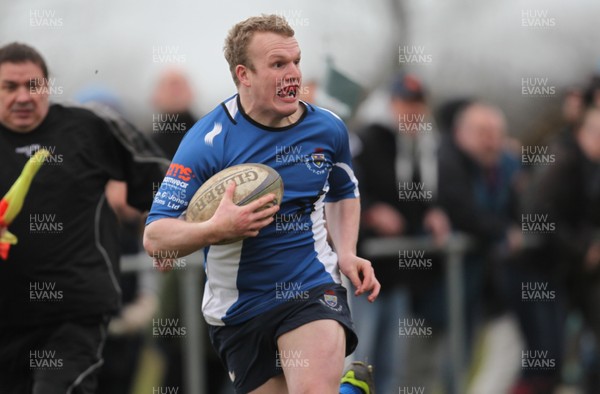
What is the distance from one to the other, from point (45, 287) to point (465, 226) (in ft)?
15.0

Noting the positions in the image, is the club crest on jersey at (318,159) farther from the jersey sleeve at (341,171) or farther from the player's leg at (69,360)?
the player's leg at (69,360)

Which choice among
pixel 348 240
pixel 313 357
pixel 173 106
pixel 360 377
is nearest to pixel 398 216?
pixel 173 106

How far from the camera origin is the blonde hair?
22.0 ft

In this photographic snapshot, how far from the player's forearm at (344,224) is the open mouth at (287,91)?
865 mm

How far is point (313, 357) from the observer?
650 centimetres

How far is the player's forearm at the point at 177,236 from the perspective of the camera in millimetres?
6203

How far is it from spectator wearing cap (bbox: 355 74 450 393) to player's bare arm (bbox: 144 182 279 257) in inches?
167

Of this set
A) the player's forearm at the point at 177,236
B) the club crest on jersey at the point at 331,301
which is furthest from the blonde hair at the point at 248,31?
the club crest on jersey at the point at 331,301

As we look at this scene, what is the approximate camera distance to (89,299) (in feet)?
25.2

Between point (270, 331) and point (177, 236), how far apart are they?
79 centimetres

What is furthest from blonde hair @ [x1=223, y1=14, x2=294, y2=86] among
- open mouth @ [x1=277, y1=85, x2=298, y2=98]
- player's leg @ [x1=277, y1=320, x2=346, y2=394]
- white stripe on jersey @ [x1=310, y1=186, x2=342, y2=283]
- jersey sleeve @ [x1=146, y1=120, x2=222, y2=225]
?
player's leg @ [x1=277, y1=320, x2=346, y2=394]

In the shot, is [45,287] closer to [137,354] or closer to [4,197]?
[4,197]

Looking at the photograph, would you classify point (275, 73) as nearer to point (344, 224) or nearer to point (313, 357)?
point (344, 224)

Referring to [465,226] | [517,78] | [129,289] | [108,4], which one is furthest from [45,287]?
[517,78]
